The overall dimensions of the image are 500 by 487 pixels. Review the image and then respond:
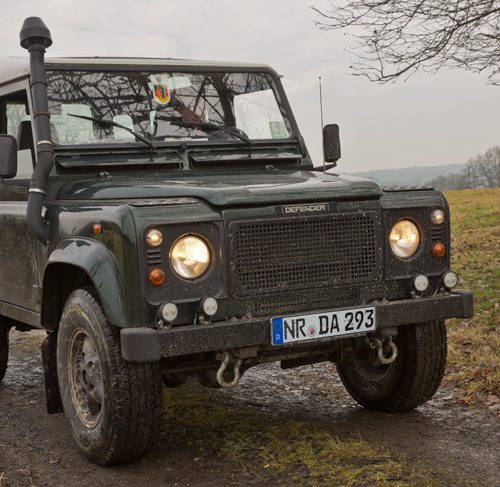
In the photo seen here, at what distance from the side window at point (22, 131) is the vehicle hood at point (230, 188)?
520mm

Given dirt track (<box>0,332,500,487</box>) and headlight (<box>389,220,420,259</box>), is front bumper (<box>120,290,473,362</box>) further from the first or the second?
dirt track (<box>0,332,500,487</box>)

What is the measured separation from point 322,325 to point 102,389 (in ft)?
3.93

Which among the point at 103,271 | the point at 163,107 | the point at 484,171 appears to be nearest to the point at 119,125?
the point at 163,107

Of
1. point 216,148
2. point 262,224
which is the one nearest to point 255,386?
point 216,148

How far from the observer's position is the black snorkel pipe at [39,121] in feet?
15.1

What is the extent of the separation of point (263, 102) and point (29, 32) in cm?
175

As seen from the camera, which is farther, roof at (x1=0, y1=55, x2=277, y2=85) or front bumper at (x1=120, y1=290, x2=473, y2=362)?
roof at (x1=0, y1=55, x2=277, y2=85)

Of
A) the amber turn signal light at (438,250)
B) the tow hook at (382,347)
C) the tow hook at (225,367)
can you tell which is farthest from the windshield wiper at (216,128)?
the tow hook at (225,367)

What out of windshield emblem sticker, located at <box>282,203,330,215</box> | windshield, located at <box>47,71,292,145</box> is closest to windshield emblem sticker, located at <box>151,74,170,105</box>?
windshield, located at <box>47,71,292,145</box>

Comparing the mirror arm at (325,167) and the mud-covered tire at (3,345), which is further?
the mud-covered tire at (3,345)

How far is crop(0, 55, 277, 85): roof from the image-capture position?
516 centimetres

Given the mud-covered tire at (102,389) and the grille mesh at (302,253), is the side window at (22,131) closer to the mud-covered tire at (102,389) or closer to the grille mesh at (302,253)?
Answer: the mud-covered tire at (102,389)

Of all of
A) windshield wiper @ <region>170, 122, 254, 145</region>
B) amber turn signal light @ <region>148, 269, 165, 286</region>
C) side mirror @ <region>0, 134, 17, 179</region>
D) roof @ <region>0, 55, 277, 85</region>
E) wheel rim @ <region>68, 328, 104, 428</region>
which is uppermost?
roof @ <region>0, 55, 277, 85</region>

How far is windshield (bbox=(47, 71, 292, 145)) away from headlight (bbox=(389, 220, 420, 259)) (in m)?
1.44
